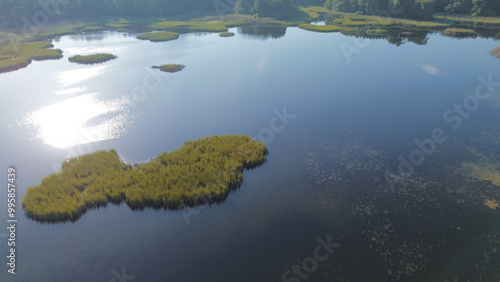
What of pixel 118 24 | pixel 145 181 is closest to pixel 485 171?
pixel 145 181

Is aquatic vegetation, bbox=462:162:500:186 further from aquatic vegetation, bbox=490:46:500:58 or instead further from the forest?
the forest

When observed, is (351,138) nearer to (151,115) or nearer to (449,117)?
(449,117)

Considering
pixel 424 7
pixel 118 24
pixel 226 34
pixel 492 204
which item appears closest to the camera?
pixel 492 204

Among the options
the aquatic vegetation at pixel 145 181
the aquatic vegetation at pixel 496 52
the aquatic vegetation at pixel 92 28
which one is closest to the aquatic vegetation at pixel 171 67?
the aquatic vegetation at pixel 145 181

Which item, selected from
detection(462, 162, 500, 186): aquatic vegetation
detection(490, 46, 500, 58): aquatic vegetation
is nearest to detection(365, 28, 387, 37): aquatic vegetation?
detection(490, 46, 500, 58): aquatic vegetation

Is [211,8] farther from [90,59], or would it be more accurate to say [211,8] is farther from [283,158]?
[283,158]

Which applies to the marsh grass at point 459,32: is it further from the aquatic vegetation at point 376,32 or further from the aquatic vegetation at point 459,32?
the aquatic vegetation at point 376,32
